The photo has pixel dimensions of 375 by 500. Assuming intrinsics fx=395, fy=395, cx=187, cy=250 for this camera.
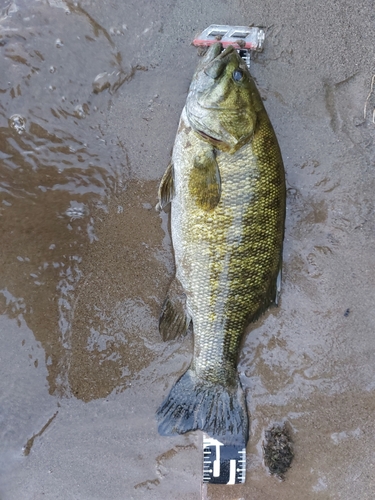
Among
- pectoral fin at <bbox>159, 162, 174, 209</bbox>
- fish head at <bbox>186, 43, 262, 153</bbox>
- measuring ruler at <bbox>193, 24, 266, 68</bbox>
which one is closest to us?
fish head at <bbox>186, 43, 262, 153</bbox>

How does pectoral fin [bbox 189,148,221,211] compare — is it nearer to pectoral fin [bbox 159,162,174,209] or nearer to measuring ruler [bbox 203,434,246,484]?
pectoral fin [bbox 159,162,174,209]

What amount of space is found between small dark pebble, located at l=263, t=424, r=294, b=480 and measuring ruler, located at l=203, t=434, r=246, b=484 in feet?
0.62

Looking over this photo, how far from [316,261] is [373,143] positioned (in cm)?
100

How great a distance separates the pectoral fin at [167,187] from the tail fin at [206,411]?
1279 millimetres

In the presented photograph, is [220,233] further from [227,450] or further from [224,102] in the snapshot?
[227,450]

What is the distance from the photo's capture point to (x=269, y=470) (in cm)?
299

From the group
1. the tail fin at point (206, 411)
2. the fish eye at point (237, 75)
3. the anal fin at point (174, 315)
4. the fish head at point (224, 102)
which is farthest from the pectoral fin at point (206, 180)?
the tail fin at point (206, 411)

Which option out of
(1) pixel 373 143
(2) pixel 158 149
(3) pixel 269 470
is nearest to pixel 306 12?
(1) pixel 373 143

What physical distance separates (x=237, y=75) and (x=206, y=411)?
7.65ft

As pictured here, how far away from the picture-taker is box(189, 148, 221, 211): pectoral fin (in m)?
2.56

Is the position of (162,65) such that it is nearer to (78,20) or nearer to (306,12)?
(78,20)

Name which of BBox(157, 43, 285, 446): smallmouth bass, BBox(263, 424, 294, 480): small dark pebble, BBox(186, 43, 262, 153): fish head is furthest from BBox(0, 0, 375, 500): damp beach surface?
BBox(186, 43, 262, 153): fish head

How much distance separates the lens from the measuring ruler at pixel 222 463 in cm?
296

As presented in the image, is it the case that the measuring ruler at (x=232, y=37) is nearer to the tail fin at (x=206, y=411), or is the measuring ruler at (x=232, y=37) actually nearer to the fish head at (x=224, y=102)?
the fish head at (x=224, y=102)
